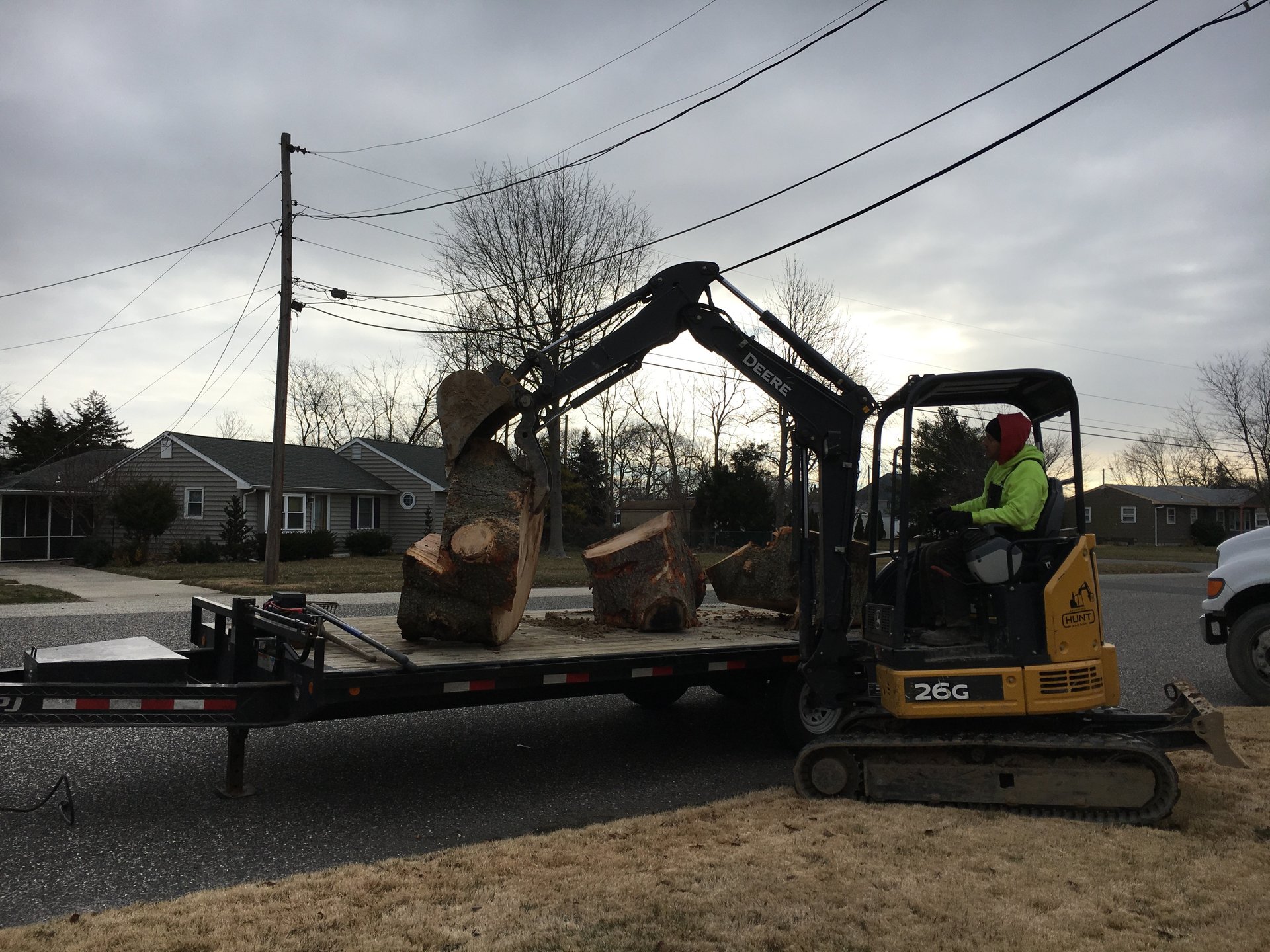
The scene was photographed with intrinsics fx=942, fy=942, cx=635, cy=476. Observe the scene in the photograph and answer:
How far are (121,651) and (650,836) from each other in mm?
3172

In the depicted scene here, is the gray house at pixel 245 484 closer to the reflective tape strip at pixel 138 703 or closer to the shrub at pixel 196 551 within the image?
the shrub at pixel 196 551

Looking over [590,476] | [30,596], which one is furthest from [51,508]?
[590,476]

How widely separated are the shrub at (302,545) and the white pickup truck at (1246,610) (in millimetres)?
24480

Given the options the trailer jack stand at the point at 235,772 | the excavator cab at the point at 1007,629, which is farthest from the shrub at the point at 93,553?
the excavator cab at the point at 1007,629

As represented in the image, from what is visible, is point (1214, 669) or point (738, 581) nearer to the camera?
point (738, 581)

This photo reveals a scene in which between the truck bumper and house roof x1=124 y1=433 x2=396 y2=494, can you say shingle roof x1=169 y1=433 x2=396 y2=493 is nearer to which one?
house roof x1=124 y1=433 x2=396 y2=494

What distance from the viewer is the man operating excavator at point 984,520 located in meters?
5.44

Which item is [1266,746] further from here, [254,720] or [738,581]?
[254,720]

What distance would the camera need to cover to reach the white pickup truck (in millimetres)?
9016

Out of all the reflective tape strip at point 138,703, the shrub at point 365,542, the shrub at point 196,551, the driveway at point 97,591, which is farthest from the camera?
the shrub at point 365,542

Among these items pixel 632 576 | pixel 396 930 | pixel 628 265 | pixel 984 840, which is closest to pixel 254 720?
pixel 396 930

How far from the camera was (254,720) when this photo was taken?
526cm

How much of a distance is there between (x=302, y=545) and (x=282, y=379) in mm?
10369

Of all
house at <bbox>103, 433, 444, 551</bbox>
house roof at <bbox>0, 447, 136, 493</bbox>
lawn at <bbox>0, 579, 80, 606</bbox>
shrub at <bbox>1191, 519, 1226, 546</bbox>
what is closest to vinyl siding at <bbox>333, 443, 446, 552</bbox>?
house at <bbox>103, 433, 444, 551</bbox>
